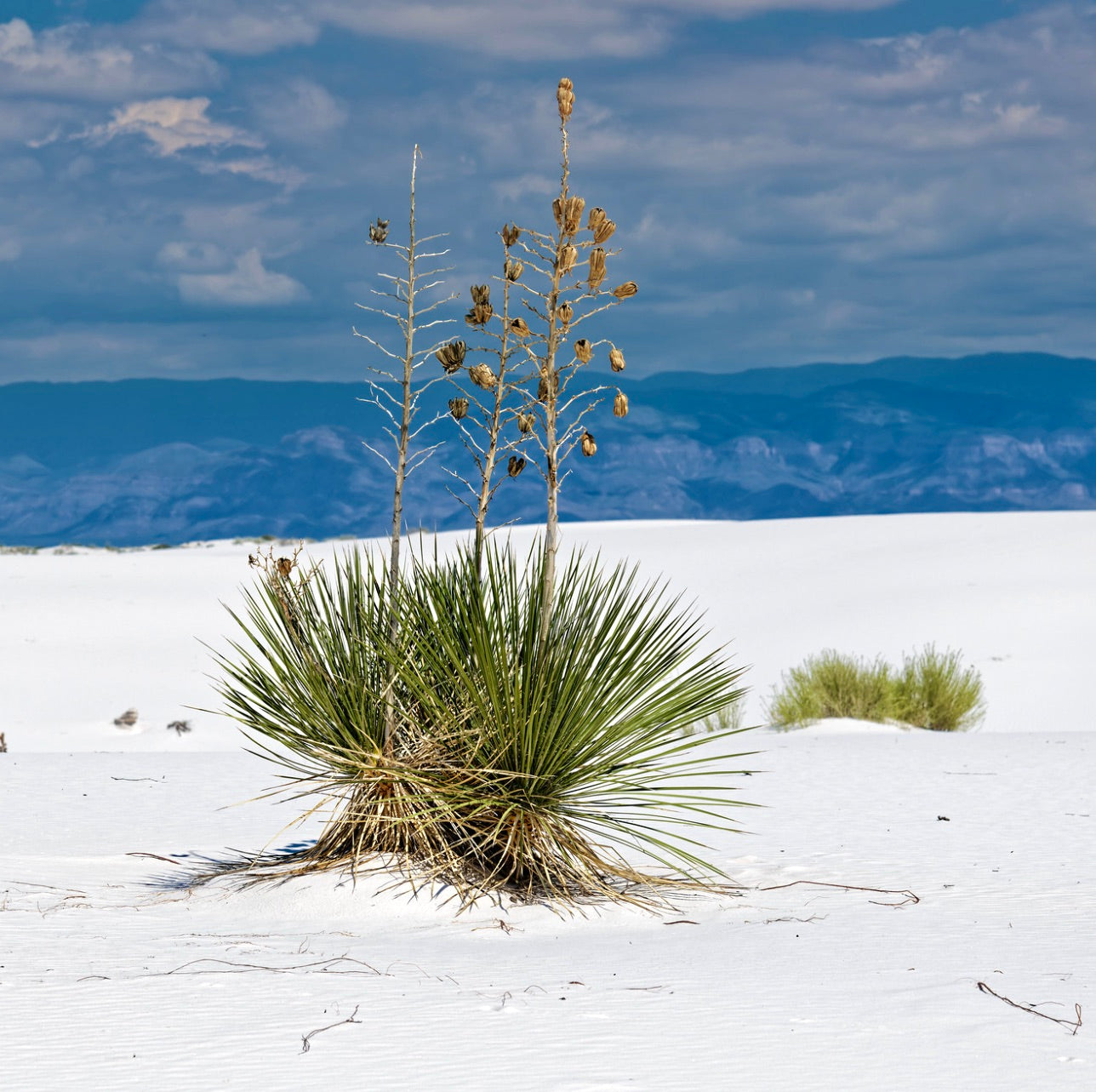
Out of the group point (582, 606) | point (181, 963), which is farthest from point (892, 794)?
point (181, 963)

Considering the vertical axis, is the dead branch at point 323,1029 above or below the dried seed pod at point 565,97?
below

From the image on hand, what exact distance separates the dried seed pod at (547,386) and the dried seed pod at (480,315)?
1.34 feet

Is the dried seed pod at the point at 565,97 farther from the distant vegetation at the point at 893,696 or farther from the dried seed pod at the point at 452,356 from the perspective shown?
the distant vegetation at the point at 893,696

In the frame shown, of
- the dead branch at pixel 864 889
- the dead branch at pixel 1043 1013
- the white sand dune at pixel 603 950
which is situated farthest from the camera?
the dead branch at pixel 864 889

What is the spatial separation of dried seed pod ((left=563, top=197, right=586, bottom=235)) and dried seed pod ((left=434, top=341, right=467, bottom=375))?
2.17 feet

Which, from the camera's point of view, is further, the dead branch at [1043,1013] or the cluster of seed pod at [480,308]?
the cluster of seed pod at [480,308]

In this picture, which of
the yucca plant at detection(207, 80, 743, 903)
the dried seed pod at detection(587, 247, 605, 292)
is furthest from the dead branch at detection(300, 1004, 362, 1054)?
the dried seed pod at detection(587, 247, 605, 292)

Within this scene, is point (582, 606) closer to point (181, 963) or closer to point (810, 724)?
point (181, 963)

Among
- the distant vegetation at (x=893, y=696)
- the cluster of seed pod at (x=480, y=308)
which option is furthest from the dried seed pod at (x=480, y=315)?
the distant vegetation at (x=893, y=696)

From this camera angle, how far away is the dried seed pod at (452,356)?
5.93m

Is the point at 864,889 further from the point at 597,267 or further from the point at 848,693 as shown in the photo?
the point at 848,693

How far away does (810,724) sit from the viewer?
14.8 metres

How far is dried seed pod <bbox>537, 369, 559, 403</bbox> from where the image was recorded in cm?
572

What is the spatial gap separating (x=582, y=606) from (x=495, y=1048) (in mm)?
2281
